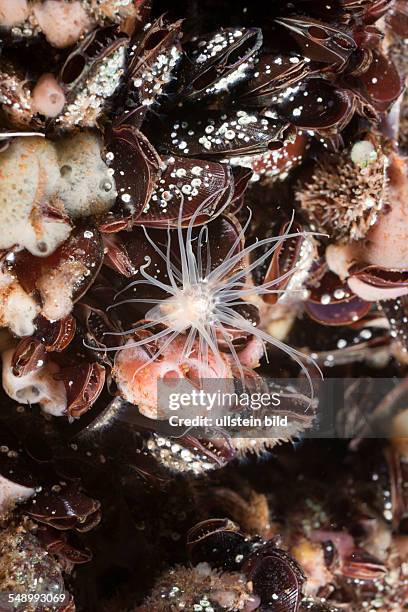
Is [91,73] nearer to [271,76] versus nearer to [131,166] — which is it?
[131,166]

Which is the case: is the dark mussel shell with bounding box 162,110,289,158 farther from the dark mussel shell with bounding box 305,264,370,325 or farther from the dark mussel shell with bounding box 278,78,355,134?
the dark mussel shell with bounding box 305,264,370,325

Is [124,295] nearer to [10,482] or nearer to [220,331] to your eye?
[220,331]

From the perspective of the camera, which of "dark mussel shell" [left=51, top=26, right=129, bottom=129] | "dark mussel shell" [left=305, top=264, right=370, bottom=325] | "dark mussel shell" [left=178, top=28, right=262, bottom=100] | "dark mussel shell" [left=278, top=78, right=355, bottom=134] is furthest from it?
"dark mussel shell" [left=305, top=264, right=370, bottom=325]

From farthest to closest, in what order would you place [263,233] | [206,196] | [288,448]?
1. [288,448]
2. [263,233]
3. [206,196]

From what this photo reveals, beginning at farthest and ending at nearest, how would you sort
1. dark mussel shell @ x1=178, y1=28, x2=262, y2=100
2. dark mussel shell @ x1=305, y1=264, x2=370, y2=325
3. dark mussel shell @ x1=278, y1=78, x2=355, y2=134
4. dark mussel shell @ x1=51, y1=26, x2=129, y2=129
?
dark mussel shell @ x1=305, y1=264, x2=370, y2=325, dark mussel shell @ x1=278, y1=78, x2=355, y2=134, dark mussel shell @ x1=178, y1=28, x2=262, y2=100, dark mussel shell @ x1=51, y1=26, x2=129, y2=129

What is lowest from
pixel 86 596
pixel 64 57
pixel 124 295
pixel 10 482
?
pixel 86 596

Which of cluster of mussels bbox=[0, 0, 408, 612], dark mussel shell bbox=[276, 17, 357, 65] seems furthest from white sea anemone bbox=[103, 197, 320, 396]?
dark mussel shell bbox=[276, 17, 357, 65]

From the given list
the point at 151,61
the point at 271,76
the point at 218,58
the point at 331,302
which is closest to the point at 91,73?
the point at 151,61

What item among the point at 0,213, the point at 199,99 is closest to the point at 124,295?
the point at 0,213
